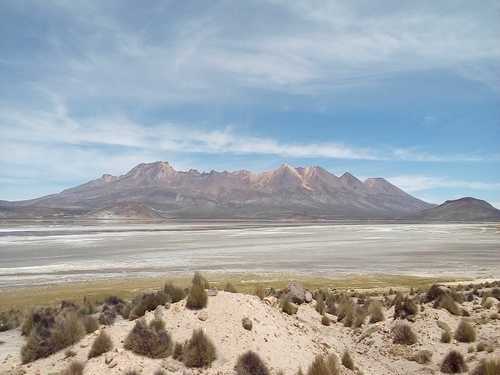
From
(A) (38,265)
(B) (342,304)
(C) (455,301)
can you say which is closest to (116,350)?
(B) (342,304)

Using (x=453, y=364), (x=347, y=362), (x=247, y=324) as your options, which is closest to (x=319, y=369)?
(x=347, y=362)

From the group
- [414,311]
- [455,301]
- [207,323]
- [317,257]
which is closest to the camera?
[207,323]

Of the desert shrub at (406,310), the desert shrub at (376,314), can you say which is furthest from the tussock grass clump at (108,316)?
the desert shrub at (406,310)

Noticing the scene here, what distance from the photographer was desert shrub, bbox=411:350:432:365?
13566 millimetres

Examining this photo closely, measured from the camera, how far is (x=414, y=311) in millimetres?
16734

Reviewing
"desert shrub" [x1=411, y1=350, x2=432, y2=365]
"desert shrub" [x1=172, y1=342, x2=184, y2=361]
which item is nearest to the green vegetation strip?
"desert shrub" [x1=411, y1=350, x2=432, y2=365]

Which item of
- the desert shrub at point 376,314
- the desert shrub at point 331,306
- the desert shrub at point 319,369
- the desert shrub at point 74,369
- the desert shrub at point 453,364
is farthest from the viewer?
the desert shrub at point 331,306

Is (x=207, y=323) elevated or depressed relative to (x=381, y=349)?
elevated

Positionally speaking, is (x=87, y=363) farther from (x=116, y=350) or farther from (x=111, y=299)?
(x=111, y=299)

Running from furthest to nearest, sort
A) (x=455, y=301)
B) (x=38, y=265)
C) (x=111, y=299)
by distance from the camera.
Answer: (x=38, y=265) → (x=111, y=299) → (x=455, y=301)

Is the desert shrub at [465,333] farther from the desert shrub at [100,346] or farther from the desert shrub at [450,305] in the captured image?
the desert shrub at [100,346]

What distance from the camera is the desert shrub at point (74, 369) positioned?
1016cm

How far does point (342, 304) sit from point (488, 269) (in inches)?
1033

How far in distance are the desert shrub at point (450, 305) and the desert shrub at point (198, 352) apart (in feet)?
31.2
